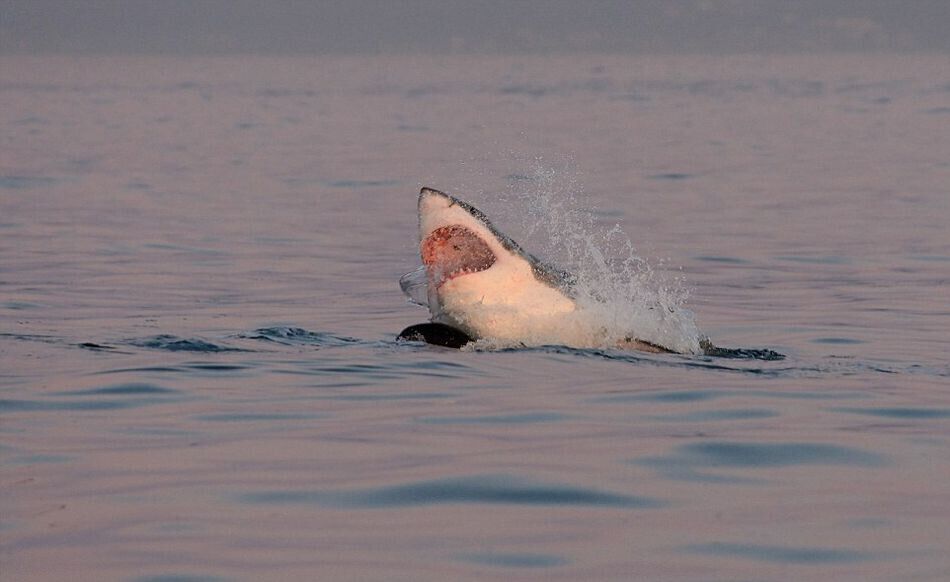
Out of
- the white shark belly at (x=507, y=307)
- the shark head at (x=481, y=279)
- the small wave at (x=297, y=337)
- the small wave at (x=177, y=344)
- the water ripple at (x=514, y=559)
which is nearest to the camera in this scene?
the water ripple at (x=514, y=559)

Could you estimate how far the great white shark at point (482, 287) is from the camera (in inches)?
408

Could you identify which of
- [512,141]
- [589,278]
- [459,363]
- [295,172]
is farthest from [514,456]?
[512,141]

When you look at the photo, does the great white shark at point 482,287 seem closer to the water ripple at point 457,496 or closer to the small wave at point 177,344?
the small wave at point 177,344

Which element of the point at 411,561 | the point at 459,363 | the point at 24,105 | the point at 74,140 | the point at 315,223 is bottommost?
the point at 411,561

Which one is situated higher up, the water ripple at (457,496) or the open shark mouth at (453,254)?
the open shark mouth at (453,254)

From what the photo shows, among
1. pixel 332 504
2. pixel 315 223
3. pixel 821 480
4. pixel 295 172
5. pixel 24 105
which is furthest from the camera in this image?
pixel 24 105

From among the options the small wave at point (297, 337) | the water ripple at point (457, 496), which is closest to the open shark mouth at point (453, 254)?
the small wave at point (297, 337)

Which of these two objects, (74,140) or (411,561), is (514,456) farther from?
(74,140)

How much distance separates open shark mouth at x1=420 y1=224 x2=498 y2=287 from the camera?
1038 centimetres

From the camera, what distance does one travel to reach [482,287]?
10633 millimetres

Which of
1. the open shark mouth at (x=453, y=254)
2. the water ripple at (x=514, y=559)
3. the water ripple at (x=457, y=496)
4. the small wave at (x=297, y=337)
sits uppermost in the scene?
the open shark mouth at (x=453, y=254)

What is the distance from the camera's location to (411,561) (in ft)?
21.3

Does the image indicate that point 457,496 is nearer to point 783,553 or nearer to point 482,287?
point 783,553

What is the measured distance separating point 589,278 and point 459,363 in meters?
1.25
